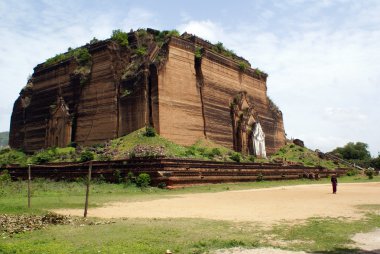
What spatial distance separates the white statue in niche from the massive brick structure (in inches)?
25.2

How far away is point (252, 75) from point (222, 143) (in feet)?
35.3

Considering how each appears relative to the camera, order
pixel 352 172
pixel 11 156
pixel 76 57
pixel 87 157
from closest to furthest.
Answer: pixel 87 157
pixel 76 57
pixel 11 156
pixel 352 172

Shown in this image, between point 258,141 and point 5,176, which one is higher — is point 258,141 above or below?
above

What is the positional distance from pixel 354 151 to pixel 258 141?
44.2 meters

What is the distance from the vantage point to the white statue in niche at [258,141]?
41.6 m

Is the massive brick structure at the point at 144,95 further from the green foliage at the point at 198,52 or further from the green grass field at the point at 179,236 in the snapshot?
the green grass field at the point at 179,236

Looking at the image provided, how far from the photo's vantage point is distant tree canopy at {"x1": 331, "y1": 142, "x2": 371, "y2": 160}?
78.0m

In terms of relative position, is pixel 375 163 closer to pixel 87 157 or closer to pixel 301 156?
pixel 301 156

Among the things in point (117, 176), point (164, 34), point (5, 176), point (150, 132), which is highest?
point (164, 34)

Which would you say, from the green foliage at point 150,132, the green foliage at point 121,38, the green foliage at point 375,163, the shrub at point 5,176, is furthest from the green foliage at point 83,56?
the green foliage at point 375,163

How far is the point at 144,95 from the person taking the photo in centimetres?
3192

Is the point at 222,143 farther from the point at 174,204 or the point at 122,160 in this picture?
the point at 174,204

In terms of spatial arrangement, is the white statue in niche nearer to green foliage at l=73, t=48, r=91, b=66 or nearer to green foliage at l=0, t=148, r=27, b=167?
green foliage at l=73, t=48, r=91, b=66

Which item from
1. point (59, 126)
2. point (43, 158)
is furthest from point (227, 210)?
point (59, 126)
